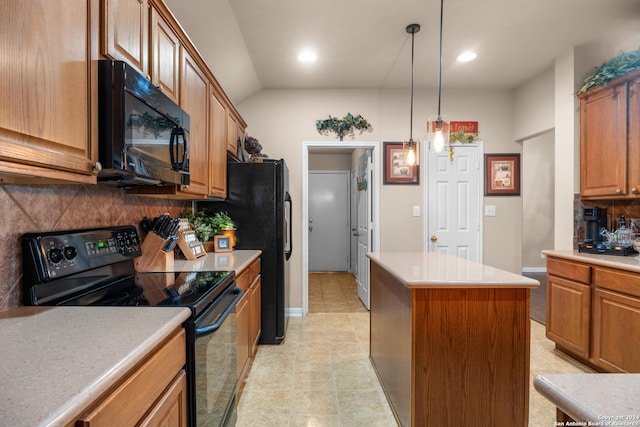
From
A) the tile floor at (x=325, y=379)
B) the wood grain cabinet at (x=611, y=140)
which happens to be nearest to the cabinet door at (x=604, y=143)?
the wood grain cabinet at (x=611, y=140)

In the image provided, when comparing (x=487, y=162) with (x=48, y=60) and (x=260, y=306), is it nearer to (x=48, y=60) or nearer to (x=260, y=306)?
(x=260, y=306)

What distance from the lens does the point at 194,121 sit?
2.08 meters

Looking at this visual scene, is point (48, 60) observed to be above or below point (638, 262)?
above

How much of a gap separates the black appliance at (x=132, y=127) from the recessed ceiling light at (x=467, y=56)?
8.93 feet

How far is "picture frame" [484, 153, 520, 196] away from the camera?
12.4 feet

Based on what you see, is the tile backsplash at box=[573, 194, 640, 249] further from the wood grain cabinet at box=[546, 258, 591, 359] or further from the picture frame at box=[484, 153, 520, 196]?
the picture frame at box=[484, 153, 520, 196]

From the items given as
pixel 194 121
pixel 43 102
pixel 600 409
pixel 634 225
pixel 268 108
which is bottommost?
pixel 600 409

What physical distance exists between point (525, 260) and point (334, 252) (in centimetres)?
350

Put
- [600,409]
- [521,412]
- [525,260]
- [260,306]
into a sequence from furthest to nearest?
[525,260]
[260,306]
[521,412]
[600,409]

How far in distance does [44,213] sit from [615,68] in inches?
151

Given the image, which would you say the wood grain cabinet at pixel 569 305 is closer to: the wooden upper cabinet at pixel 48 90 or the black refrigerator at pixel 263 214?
the black refrigerator at pixel 263 214

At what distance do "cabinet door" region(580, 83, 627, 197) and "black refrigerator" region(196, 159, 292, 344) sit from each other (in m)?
2.67

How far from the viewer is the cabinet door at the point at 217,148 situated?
95.1 inches

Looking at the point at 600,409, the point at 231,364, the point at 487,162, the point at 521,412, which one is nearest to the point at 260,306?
the point at 231,364
